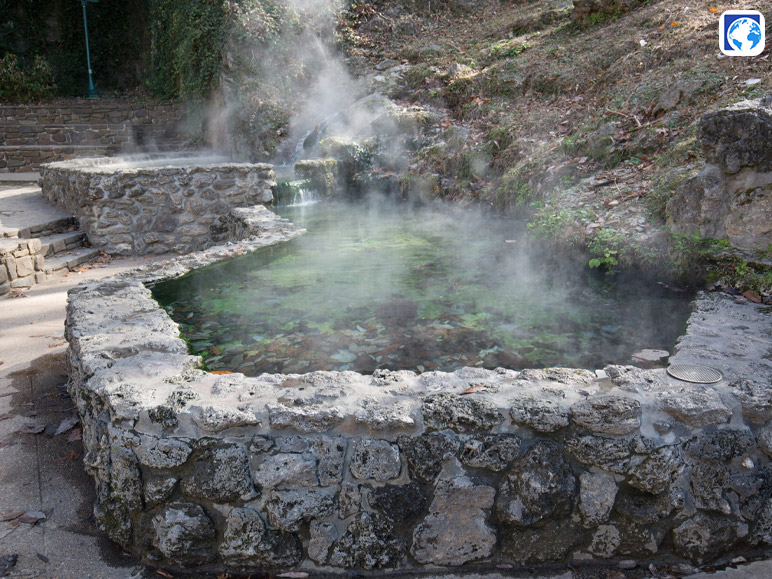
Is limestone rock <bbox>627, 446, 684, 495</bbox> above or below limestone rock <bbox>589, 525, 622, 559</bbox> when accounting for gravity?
above

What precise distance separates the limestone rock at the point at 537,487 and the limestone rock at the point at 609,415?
5.9 inches

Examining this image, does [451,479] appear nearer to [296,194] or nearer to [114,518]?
[114,518]

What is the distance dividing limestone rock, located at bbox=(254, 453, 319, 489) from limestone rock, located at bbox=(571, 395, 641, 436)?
0.99 meters

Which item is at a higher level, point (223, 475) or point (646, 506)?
point (223, 475)

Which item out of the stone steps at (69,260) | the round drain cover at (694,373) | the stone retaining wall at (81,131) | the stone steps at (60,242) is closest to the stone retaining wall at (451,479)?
the round drain cover at (694,373)

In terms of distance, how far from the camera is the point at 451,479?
6.89ft

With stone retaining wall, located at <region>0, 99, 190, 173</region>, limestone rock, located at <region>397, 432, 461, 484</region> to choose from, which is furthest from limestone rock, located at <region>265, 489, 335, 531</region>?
stone retaining wall, located at <region>0, 99, 190, 173</region>

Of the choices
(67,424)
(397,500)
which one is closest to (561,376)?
(397,500)

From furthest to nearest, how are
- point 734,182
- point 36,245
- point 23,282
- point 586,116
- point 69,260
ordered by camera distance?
1. point 586,116
2. point 69,260
3. point 36,245
4. point 23,282
5. point 734,182

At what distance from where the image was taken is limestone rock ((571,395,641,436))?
2.06 meters

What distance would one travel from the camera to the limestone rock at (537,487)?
2094 mm

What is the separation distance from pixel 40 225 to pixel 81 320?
4.55 meters

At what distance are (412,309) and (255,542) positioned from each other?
75.0 inches

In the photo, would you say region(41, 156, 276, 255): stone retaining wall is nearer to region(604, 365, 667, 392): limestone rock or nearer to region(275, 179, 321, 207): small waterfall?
region(275, 179, 321, 207): small waterfall
